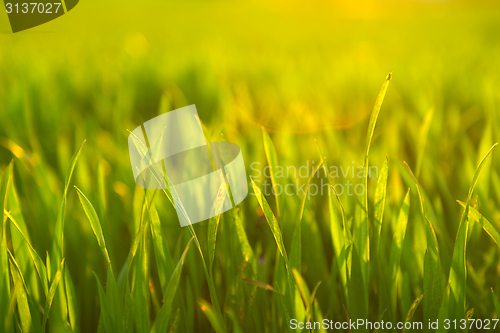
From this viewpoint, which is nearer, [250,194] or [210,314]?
[210,314]

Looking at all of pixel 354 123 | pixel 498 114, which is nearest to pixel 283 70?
pixel 354 123

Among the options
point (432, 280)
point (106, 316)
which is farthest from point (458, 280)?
point (106, 316)

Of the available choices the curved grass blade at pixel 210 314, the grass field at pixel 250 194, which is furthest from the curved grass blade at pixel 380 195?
the curved grass blade at pixel 210 314

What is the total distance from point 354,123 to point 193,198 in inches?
17.0

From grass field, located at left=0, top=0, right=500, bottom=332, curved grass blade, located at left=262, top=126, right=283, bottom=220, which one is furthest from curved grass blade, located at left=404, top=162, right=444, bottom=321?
curved grass blade, located at left=262, top=126, right=283, bottom=220

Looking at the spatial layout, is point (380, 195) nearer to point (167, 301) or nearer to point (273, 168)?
point (273, 168)

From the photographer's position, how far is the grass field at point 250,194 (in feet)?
1.06

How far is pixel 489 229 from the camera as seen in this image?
0.32m

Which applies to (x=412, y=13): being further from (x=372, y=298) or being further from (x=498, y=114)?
(x=372, y=298)

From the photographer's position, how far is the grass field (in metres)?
0.32

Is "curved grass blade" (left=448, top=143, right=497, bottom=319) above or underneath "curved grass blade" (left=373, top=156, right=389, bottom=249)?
underneath

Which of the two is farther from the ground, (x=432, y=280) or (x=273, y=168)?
(x=273, y=168)

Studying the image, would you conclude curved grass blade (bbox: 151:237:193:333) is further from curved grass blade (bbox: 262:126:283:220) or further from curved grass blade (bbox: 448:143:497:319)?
curved grass blade (bbox: 448:143:497:319)

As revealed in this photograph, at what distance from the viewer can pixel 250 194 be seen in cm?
51
